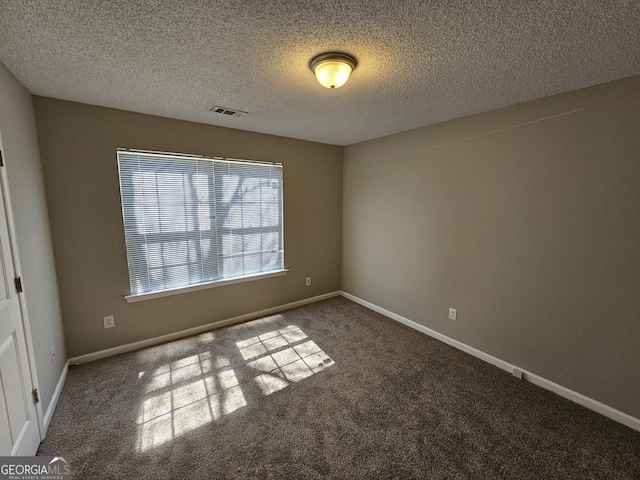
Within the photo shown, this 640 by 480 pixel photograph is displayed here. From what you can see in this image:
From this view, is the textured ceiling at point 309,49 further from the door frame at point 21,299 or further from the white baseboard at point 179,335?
the white baseboard at point 179,335

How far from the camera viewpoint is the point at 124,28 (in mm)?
1303

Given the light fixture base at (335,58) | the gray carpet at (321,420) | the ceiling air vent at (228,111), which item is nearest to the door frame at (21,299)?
the gray carpet at (321,420)

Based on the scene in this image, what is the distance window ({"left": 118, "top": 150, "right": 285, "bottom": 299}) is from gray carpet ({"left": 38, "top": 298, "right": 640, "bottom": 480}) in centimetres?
86

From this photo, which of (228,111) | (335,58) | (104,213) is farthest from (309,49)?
(104,213)

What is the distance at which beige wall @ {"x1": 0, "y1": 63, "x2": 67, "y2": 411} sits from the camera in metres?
1.65

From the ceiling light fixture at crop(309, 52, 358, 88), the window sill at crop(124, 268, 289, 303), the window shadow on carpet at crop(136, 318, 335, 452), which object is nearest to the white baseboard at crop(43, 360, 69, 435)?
the window shadow on carpet at crop(136, 318, 335, 452)

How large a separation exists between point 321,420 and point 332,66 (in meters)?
2.28

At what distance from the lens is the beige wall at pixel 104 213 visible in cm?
227

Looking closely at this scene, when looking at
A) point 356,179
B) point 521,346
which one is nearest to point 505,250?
point 521,346

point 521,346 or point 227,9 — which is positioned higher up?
point 227,9

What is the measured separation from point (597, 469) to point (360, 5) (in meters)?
2.74

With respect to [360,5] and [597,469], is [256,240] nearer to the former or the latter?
[360,5]

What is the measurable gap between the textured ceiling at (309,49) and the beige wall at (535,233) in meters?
0.28

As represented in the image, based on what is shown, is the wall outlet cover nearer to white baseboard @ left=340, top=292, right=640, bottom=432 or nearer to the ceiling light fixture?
the ceiling light fixture
